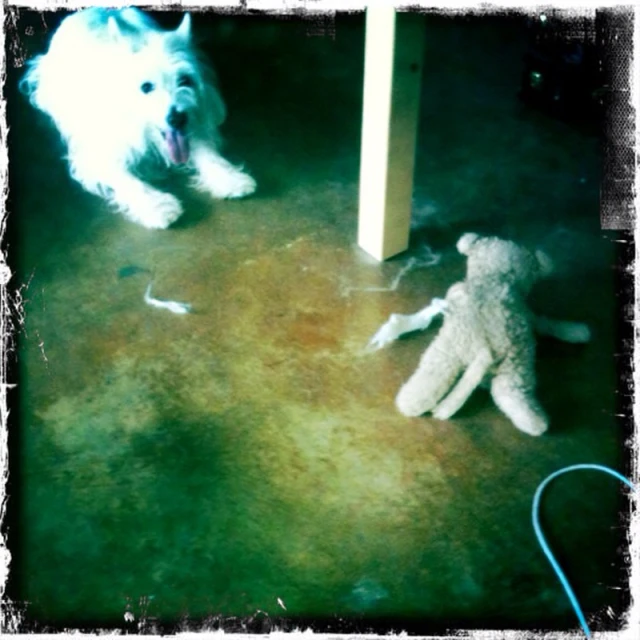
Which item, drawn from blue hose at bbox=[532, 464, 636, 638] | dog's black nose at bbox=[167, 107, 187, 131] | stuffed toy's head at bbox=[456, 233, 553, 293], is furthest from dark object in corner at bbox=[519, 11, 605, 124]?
blue hose at bbox=[532, 464, 636, 638]

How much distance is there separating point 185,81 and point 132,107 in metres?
0.15

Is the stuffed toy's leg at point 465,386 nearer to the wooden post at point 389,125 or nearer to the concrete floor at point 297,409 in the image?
the concrete floor at point 297,409

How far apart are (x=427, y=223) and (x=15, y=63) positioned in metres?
1.21

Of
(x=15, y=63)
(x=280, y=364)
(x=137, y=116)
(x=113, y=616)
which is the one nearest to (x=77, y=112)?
(x=137, y=116)

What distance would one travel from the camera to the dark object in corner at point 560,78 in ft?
6.94

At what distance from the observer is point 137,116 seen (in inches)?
72.4

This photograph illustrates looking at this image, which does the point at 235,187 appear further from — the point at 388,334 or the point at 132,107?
the point at 388,334

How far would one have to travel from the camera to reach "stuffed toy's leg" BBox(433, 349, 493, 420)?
1.45 meters

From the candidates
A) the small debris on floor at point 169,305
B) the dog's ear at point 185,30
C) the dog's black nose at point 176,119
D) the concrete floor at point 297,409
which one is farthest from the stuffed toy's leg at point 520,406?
the dog's ear at point 185,30

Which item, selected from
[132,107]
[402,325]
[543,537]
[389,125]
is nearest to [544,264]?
[402,325]

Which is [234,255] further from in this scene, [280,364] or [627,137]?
[627,137]

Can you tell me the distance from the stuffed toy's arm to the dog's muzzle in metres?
0.71

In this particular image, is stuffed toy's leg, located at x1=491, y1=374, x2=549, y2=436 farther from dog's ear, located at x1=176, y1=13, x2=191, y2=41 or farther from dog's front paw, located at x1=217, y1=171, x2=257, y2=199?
dog's ear, located at x1=176, y1=13, x2=191, y2=41

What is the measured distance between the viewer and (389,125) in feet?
5.22
